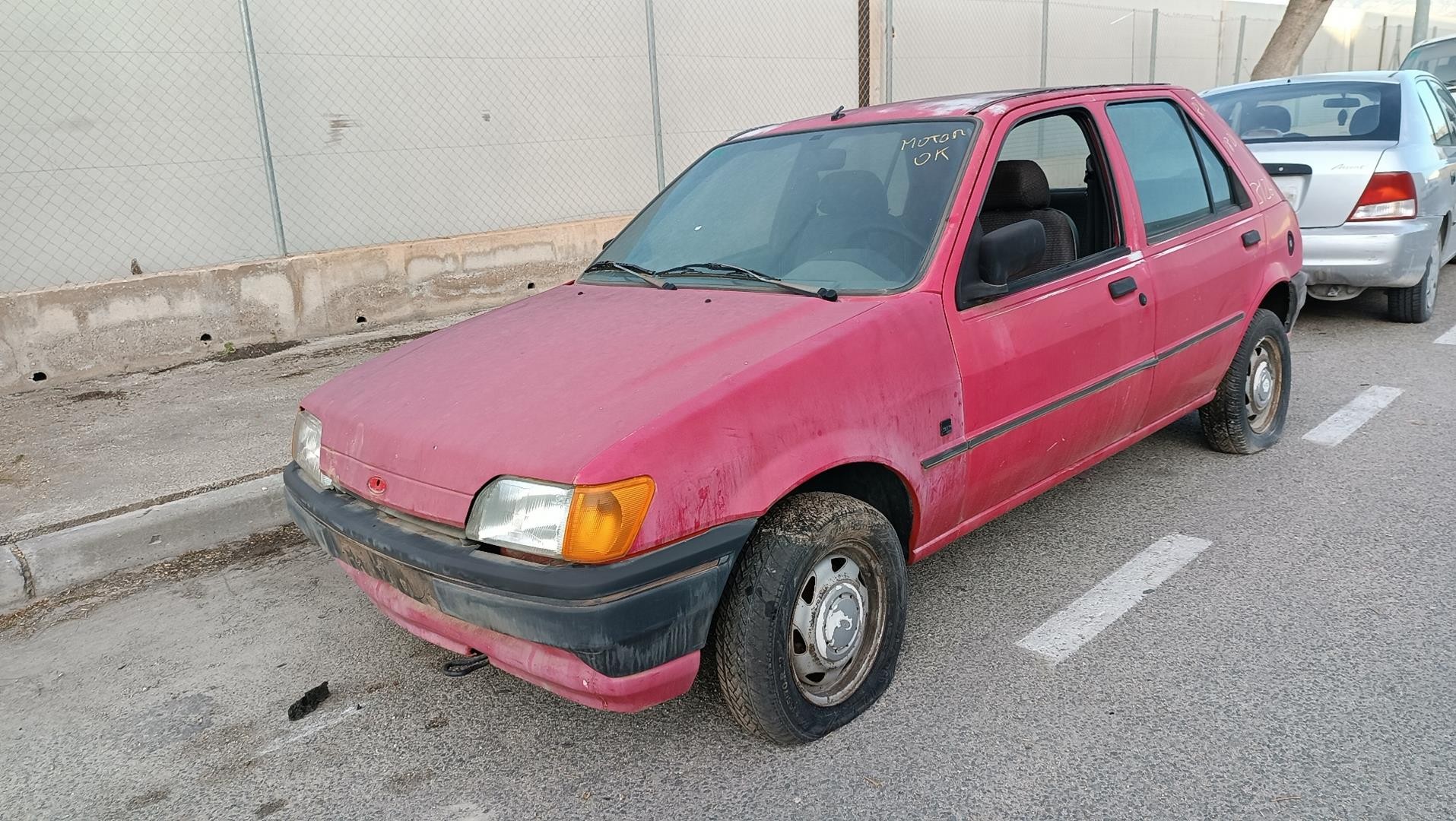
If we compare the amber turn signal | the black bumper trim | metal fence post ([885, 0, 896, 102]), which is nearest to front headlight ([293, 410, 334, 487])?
the black bumper trim

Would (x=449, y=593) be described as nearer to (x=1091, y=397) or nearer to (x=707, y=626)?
(x=707, y=626)

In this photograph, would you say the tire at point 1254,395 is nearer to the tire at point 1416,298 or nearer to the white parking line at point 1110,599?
the white parking line at point 1110,599

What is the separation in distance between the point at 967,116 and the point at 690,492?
5.74 feet

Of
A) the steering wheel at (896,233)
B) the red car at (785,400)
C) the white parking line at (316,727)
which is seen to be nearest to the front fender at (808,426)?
the red car at (785,400)

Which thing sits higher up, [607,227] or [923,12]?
[923,12]

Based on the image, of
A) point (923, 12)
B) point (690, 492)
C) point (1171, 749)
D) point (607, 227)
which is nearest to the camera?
point (690, 492)

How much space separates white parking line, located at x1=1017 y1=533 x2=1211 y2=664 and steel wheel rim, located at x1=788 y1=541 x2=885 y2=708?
62 centimetres

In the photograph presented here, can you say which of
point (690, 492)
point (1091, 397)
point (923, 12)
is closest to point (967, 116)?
point (1091, 397)

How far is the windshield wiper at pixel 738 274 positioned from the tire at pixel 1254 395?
2376 millimetres

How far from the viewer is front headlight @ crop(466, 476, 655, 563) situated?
230cm

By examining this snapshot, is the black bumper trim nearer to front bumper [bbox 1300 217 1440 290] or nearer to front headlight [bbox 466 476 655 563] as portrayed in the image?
front headlight [bbox 466 476 655 563]

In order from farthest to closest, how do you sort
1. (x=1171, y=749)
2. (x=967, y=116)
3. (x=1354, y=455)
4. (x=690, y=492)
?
(x=1354, y=455) < (x=967, y=116) < (x=1171, y=749) < (x=690, y=492)

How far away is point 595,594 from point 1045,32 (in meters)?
14.0

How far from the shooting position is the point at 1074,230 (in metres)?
3.89
